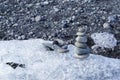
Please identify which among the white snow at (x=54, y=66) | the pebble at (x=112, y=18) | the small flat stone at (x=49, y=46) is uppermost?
the pebble at (x=112, y=18)

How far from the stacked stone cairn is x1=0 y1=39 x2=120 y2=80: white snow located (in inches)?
5.0

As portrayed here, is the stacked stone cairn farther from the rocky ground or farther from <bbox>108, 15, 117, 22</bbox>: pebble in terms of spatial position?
<bbox>108, 15, 117, 22</bbox>: pebble

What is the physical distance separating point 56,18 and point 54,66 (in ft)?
8.87

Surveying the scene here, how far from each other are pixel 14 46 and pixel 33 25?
1.43m

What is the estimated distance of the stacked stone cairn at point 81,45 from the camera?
8336 millimetres

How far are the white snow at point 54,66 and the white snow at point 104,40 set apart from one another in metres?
0.81

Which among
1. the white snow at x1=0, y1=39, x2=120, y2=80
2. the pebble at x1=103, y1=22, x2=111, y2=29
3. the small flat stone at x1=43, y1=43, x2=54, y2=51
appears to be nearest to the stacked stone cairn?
the white snow at x1=0, y1=39, x2=120, y2=80

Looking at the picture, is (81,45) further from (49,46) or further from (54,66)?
(49,46)

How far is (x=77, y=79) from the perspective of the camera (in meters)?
8.03

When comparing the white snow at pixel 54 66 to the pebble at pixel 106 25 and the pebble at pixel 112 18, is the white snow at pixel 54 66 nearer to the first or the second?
the pebble at pixel 106 25

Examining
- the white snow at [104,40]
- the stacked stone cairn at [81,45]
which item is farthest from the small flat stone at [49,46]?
the white snow at [104,40]

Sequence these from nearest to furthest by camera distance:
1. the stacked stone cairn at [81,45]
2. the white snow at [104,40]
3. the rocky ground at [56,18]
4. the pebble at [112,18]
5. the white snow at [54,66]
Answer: the white snow at [54,66] → the stacked stone cairn at [81,45] → the white snow at [104,40] → the rocky ground at [56,18] → the pebble at [112,18]

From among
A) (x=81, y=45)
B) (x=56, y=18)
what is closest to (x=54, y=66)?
(x=81, y=45)

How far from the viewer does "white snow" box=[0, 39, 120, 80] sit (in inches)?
320
